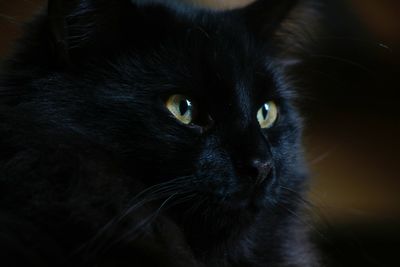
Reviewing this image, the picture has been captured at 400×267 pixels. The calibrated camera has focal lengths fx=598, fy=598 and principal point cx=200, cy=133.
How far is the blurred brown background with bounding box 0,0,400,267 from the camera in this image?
72.2 inches

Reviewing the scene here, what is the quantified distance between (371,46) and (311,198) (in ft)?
2.22

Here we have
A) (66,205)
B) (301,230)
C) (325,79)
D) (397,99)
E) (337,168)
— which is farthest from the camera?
(337,168)

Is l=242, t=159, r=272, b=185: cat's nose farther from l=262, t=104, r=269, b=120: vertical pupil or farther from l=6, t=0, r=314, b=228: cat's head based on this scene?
l=262, t=104, r=269, b=120: vertical pupil

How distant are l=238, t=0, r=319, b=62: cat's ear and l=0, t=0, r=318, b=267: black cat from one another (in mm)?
235

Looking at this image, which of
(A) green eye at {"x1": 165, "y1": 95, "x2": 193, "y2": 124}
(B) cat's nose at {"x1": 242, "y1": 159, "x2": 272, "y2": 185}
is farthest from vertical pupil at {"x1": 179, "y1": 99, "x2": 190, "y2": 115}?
(B) cat's nose at {"x1": 242, "y1": 159, "x2": 272, "y2": 185}

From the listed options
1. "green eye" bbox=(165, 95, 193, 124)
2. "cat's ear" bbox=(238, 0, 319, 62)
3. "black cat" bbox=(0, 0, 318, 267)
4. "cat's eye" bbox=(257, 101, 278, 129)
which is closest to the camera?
"black cat" bbox=(0, 0, 318, 267)

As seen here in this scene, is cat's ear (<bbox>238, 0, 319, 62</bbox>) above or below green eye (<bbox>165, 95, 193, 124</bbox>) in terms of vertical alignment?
above

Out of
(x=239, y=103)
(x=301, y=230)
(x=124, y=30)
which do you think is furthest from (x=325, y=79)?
(x=124, y=30)

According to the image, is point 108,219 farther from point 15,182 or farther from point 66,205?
point 15,182

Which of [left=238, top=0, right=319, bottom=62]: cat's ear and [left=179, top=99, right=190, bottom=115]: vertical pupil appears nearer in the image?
[left=179, top=99, right=190, bottom=115]: vertical pupil

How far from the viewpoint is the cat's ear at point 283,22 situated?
5.00ft

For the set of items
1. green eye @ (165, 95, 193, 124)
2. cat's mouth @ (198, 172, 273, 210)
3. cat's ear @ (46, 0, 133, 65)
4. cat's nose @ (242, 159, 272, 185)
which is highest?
cat's ear @ (46, 0, 133, 65)

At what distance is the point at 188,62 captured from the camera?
125 cm

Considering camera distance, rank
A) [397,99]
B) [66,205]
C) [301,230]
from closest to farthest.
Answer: [66,205] < [301,230] < [397,99]
